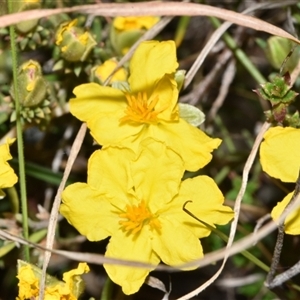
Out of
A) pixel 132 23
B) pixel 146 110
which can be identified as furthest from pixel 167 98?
pixel 132 23

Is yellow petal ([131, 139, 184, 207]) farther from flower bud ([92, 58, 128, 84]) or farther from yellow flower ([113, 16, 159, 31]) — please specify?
yellow flower ([113, 16, 159, 31])

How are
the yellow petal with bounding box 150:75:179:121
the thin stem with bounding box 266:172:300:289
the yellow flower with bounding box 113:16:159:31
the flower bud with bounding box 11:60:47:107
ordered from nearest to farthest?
the thin stem with bounding box 266:172:300:289, the yellow petal with bounding box 150:75:179:121, the flower bud with bounding box 11:60:47:107, the yellow flower with bounding box 113:16:159:31

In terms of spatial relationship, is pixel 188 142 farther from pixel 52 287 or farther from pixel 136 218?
pixel 52 287

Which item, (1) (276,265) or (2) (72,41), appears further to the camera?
(2) (72,41)

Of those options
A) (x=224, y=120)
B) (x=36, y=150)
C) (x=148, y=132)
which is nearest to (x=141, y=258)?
(x=148, y=132)

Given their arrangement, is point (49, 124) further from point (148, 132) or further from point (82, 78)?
point (148, 132)

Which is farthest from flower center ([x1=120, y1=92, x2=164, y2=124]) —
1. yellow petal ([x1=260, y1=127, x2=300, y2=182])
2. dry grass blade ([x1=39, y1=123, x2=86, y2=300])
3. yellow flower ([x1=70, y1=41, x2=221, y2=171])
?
yellow petal ([x1=260, y1=127, x2=300, y2=182])
